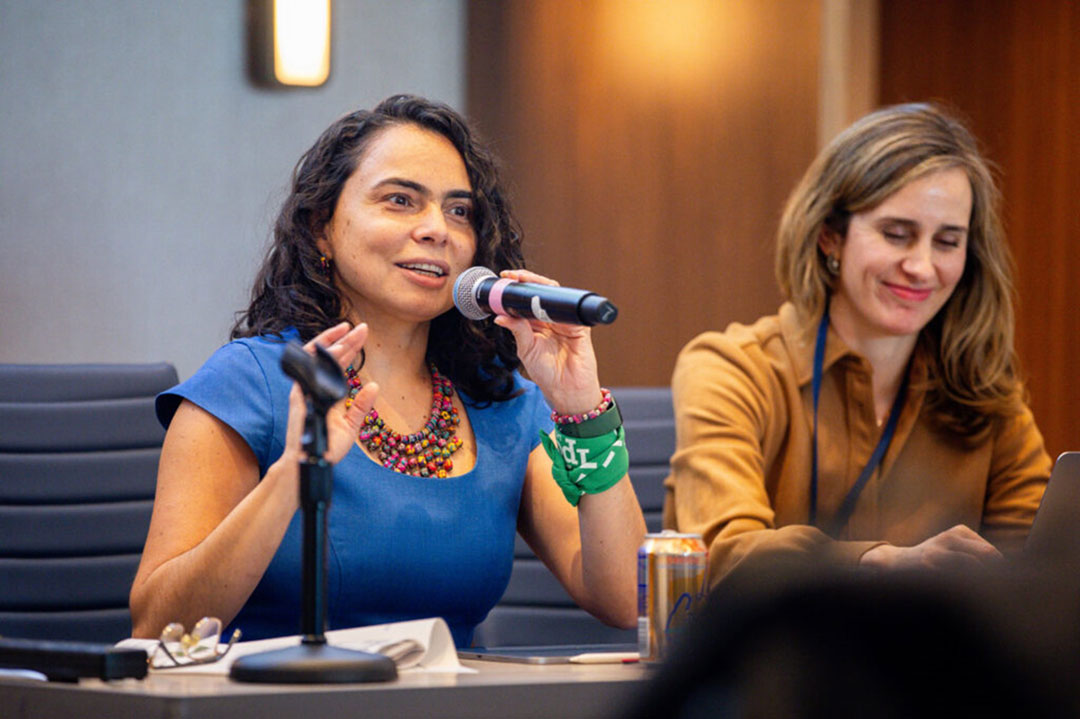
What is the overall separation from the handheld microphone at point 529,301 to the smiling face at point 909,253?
737 millimetres

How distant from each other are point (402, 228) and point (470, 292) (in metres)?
0.23

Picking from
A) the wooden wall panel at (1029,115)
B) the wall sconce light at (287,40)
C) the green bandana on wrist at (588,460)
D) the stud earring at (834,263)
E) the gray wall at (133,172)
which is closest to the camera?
the green bandana on wrist at (588,460)

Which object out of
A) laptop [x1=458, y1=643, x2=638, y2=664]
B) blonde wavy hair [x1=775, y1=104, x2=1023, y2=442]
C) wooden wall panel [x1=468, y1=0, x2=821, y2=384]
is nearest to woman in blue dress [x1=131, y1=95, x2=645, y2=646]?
laptop [x1=458, y1=643, x2=638, y2=664]

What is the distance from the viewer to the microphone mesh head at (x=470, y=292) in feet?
5.11

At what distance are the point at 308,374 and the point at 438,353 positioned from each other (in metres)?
0.91

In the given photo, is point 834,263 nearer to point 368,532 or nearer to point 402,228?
point 402,228

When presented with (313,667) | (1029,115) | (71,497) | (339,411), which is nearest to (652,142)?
(1029,115)

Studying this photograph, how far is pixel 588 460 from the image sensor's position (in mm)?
1603

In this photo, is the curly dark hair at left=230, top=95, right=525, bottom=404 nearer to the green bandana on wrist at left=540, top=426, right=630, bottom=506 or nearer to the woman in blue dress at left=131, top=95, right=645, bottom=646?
the woman in blue dress at left=131, top=95, right=645, bottom=646

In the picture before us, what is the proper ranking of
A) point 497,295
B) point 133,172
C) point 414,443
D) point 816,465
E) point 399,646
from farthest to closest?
point 133,172
point 816,465
point 414,443
point 497,295
point 399,646

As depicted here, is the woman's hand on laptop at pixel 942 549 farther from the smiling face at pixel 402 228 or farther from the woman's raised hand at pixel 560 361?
the smiling face at pixel 402 228

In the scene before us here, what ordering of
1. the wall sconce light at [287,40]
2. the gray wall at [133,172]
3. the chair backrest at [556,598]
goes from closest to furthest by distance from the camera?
the chair backrest at [556,598] < the gray wall at [133,172] < the wall sconce light at [287,40]

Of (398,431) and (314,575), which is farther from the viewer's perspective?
(398,431)

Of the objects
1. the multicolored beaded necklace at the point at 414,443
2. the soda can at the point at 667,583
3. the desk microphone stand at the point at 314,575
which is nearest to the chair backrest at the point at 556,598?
the multicolored beaded necklace at the point at 414,443
